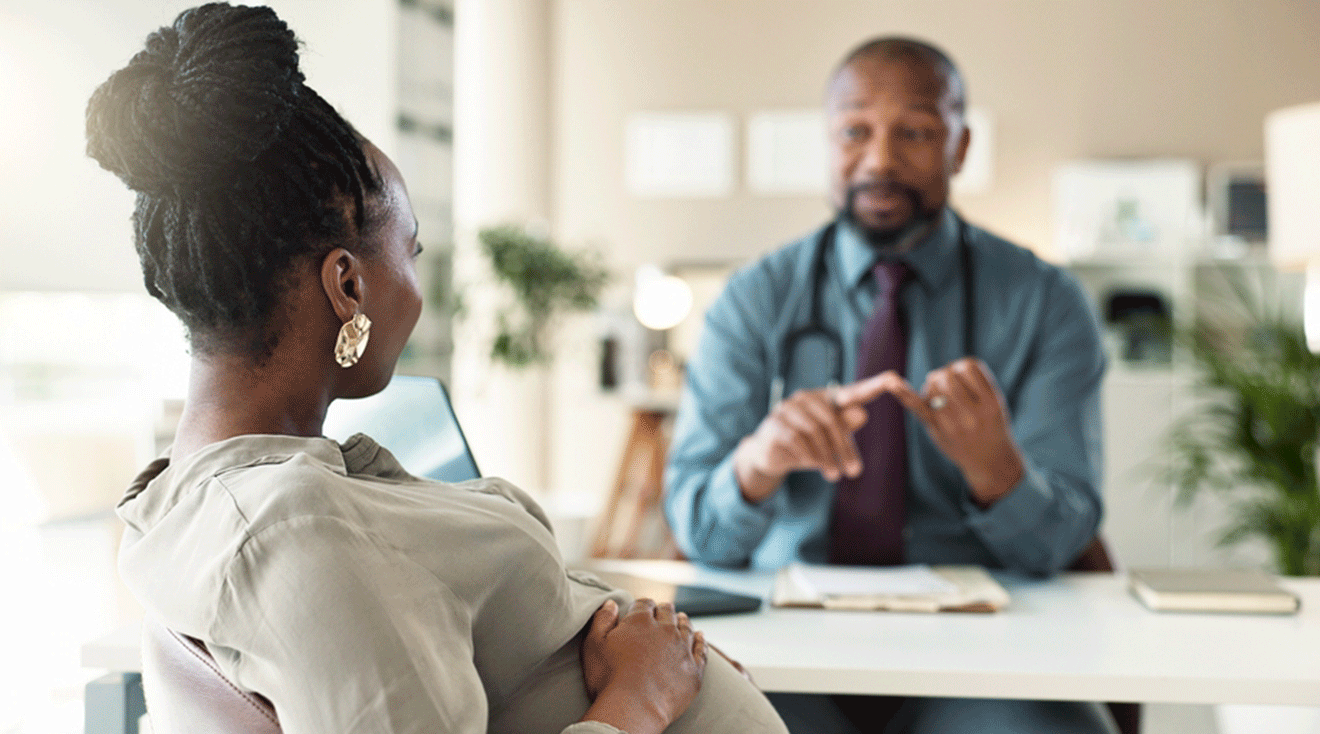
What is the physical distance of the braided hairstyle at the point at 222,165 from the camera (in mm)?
636

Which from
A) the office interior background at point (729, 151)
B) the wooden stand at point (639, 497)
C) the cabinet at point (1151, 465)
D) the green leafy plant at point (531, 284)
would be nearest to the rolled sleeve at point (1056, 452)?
the office interior background at point (729, 151)

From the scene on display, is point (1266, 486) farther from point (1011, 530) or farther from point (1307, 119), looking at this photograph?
point (1011, 530)

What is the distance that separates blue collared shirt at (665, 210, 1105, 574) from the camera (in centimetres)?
153

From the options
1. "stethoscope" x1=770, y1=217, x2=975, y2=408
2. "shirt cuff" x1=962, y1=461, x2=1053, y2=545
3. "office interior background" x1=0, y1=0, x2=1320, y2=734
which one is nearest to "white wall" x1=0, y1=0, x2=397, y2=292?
"stethoscope" x1=770, y1=217, x2=975, y2=408

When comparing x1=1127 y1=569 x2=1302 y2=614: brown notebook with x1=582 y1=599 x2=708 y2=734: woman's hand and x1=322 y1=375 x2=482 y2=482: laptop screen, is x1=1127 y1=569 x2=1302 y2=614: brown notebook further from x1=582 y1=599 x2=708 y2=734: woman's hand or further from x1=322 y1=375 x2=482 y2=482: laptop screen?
x1=322 y1=375 x2=482 y2=482: laptop screen

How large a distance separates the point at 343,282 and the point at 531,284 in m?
3.17

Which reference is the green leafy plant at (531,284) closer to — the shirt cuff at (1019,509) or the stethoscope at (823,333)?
Answer: the stethoscope at (823,333)

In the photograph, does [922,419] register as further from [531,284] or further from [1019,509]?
[531,284]

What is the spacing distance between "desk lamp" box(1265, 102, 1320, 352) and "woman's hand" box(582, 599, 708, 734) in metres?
2.16

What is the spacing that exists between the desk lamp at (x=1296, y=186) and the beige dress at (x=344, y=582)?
2.29 metres

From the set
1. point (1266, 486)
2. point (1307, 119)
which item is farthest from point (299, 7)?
point (1266, 486)

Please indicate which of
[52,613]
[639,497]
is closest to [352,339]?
[52,613]

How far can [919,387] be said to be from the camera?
1.67m

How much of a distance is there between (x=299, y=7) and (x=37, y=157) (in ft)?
1.09
